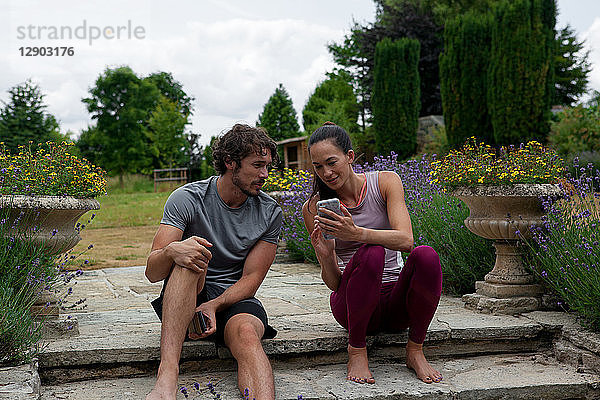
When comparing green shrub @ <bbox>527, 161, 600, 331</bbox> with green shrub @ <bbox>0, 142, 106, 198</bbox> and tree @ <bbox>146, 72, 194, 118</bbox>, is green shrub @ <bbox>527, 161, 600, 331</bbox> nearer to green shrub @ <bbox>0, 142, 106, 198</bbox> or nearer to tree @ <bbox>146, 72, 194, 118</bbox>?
green shrub @ <bbox>0, 142, 106, 198</bbox>

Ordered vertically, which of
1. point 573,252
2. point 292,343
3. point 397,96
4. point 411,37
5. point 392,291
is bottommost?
point 292,343

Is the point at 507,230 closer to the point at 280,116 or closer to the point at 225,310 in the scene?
the point at 225,310

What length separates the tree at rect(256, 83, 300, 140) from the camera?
82.5ft

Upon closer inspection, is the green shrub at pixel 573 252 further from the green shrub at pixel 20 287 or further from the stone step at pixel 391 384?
the green shrub at pixel 20 287

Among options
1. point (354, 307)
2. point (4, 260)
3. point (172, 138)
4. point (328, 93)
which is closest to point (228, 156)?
point (354, 307)

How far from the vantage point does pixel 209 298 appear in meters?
2.58

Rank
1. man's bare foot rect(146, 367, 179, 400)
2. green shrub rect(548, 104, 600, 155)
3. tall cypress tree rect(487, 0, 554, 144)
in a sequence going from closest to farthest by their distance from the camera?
man's bare foot rect(146, 367, 179, 400)
green shrub rect(548, 104, 600, 155)
tall cypress tree rect(487, 0, 554, 144)

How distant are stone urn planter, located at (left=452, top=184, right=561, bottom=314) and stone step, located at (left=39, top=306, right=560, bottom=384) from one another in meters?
0.14

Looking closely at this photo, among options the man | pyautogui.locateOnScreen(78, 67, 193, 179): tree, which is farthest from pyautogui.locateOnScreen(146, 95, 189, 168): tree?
the man

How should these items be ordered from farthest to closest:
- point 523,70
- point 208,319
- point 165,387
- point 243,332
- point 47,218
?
point 523,70 < point 47,218 < point 208,319 < point 243,332 < point 165,387

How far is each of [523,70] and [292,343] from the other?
12561 mm

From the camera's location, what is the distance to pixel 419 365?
253 centimetres

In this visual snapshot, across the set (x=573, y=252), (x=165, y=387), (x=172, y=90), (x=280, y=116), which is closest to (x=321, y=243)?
(x=165, y=387)

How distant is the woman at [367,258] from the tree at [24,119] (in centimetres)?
2107
